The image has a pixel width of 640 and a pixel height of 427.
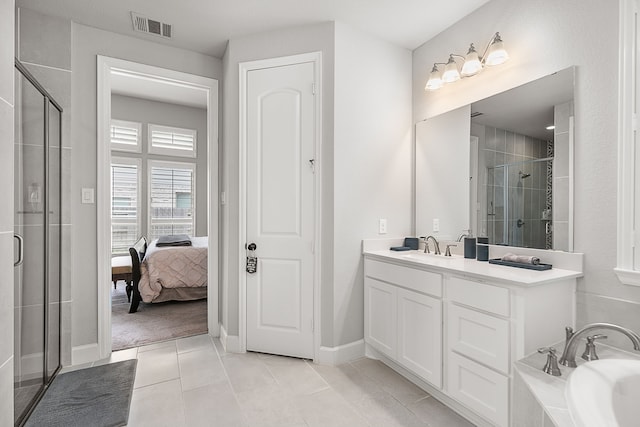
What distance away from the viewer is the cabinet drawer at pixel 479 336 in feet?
5.00

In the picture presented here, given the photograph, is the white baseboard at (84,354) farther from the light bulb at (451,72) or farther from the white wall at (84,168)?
the light bulb at (451,72)

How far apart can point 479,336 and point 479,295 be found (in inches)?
8.2

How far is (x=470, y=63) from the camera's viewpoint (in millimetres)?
2170

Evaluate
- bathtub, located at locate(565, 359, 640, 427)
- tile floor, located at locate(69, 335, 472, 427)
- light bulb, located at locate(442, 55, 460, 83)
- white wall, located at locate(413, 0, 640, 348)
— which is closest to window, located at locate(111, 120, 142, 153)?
tile floor, located at locate(69, 335, 472, 427)

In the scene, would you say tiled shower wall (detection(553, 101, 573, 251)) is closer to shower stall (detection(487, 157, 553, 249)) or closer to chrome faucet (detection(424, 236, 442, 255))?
shower stall (detection(487, 157, 553, 249))

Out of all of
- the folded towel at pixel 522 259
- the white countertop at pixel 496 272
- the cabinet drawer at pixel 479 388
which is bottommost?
the cabinet drawer at pixel 479 388

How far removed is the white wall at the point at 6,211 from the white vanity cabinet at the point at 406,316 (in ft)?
6.57

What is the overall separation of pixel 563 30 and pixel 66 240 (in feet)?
11.6

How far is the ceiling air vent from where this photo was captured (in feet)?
7.82

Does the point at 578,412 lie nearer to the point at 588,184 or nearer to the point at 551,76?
the point at 588,184

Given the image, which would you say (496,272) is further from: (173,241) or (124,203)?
(124,203)

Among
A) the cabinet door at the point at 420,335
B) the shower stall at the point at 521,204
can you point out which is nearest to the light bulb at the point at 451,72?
the shower stall at the point at 521,204

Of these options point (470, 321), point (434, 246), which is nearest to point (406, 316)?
point (470, 321)

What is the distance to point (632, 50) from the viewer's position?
59.4 inches
